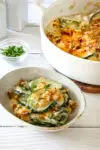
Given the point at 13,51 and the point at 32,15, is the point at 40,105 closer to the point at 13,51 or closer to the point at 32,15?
the point at 13,51

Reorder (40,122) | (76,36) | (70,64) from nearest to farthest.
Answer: (40,122) < (70,64) < (76,36)

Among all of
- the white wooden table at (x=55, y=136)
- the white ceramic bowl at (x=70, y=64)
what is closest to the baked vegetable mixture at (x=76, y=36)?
the white ceramic bowl at (x=70, y=64)

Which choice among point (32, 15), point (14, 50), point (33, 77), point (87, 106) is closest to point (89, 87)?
point (87, 106)

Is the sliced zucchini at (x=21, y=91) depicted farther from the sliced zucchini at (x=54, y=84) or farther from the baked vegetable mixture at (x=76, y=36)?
the baked vegetable mixture at (x=76, y=36)

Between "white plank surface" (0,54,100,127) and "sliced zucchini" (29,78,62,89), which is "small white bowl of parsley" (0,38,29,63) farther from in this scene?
"sliced zucchini" (29,78,62,89)

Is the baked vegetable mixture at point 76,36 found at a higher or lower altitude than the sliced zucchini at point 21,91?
higher
